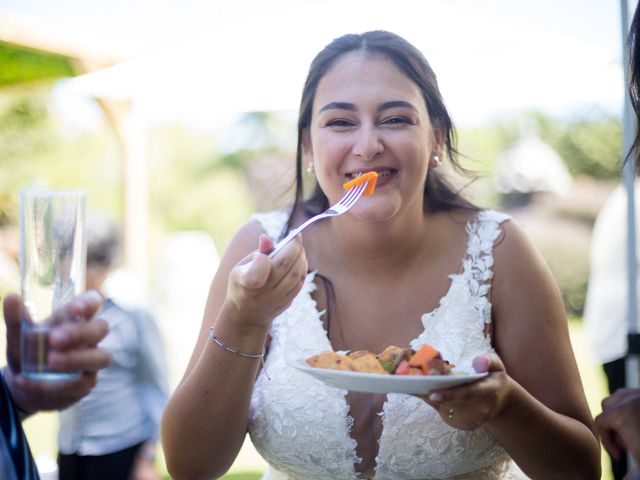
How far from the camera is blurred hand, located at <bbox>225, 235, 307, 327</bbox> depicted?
5.59ft

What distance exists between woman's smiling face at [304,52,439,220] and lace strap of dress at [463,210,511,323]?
0.81 feet

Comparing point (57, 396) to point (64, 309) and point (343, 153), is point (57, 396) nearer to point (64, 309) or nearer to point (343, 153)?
point (64, 309)

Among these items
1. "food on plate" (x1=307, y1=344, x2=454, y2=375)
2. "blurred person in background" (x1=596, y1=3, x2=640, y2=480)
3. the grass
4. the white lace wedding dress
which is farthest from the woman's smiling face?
the grass

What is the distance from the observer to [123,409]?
3791 mm

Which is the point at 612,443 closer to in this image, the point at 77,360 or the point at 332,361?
the point at 332,361

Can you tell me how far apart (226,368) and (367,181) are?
0.64 meters

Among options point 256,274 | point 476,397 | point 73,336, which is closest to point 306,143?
point 256,274

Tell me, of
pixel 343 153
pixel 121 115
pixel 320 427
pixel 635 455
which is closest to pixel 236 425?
pixel 320 427

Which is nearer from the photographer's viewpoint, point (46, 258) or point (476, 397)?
point (46, 258)

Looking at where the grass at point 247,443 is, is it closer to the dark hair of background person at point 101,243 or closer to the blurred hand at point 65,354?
the dark hair of background person at point 101,243

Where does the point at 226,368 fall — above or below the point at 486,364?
below

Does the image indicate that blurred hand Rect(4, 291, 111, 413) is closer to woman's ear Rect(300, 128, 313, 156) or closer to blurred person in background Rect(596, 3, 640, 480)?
blurred person in background Rect(596, 3, 640, 480)

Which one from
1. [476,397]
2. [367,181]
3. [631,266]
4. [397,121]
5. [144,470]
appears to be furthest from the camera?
[144,470]

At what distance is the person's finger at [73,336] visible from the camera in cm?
138
